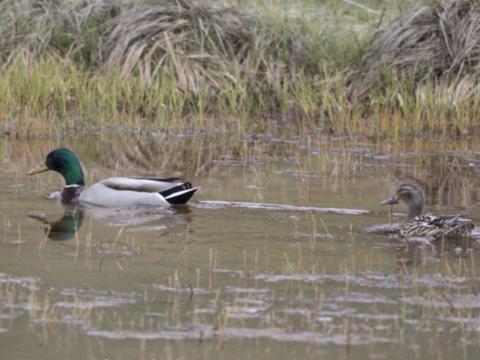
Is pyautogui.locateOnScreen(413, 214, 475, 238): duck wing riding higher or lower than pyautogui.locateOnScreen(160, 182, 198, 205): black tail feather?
lower

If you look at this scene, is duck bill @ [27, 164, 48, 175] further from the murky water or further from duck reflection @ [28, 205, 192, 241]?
duck reflection @ [28, 205, 192, 241]

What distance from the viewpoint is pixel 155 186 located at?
10.2 metres

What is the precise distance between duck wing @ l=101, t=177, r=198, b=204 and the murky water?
0.45 feet

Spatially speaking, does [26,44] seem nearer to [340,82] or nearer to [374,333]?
[340,82]

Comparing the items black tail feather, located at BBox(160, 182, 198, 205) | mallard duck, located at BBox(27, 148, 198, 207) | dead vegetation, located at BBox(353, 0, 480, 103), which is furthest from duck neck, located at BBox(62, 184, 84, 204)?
dead vegetation, located at BBox(353, 0, 480, 103)

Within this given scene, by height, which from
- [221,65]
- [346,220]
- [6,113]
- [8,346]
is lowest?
[8,346]

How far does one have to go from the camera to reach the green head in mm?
10961

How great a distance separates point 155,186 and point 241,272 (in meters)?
3.10

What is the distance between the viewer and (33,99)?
15.1m

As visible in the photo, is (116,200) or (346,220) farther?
(116,200)

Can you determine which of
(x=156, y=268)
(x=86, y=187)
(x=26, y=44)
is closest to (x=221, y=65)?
(x=26, y=44)

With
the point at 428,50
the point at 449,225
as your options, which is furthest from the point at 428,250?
the point at 428,50

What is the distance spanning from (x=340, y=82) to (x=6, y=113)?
4.24 metres

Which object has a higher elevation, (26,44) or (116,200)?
(26,44)
